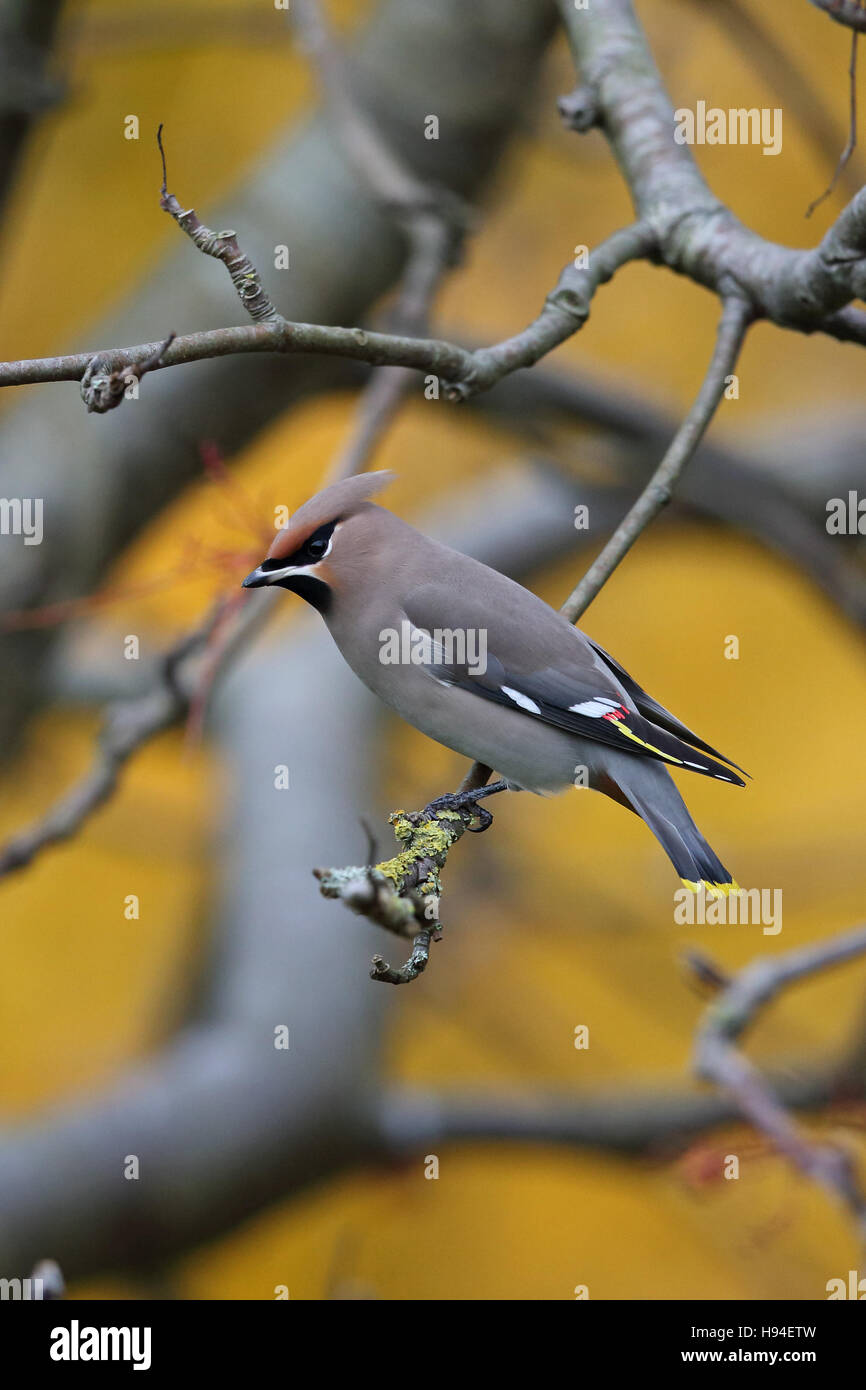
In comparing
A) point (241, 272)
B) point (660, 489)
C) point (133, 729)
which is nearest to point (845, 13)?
point (660, 489)

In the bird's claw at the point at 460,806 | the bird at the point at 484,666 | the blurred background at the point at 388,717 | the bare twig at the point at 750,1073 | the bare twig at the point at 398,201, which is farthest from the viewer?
the blurred background at the point at 388,717

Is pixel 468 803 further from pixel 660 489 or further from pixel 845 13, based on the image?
pixel 845 13

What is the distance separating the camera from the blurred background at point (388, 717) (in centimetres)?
326

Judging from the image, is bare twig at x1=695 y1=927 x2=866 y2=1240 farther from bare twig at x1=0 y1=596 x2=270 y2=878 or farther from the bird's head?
bare twig at x1=0 y1=596 x2=270 y2=878

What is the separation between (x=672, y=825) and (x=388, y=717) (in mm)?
2854

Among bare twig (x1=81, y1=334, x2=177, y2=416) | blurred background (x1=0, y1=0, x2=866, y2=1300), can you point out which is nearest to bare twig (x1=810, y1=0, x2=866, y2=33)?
bare twig (x1=81, y1=334, x2=177, y2=416)

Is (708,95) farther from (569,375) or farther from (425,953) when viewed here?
(425,953)

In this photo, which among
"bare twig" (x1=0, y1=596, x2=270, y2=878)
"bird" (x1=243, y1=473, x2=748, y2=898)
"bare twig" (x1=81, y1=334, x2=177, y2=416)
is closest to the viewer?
"bare twig" (x1=81, y1=334, x2=177, y2=416)

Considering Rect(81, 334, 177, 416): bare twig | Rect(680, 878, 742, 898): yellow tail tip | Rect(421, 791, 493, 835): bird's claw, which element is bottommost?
Rect(680, 878, 742, 898): yellow tail tip

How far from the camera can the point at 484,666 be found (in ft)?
4.99

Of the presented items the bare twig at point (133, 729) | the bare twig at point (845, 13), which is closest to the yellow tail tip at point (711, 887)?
the bare twig at point (845, 13)

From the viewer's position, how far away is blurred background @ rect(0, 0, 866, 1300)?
10.7 feet

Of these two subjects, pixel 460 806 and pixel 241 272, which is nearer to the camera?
pixel 241 272

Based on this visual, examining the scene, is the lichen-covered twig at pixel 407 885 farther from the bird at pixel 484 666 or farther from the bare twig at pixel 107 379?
the bare twig at pixel 107 379
